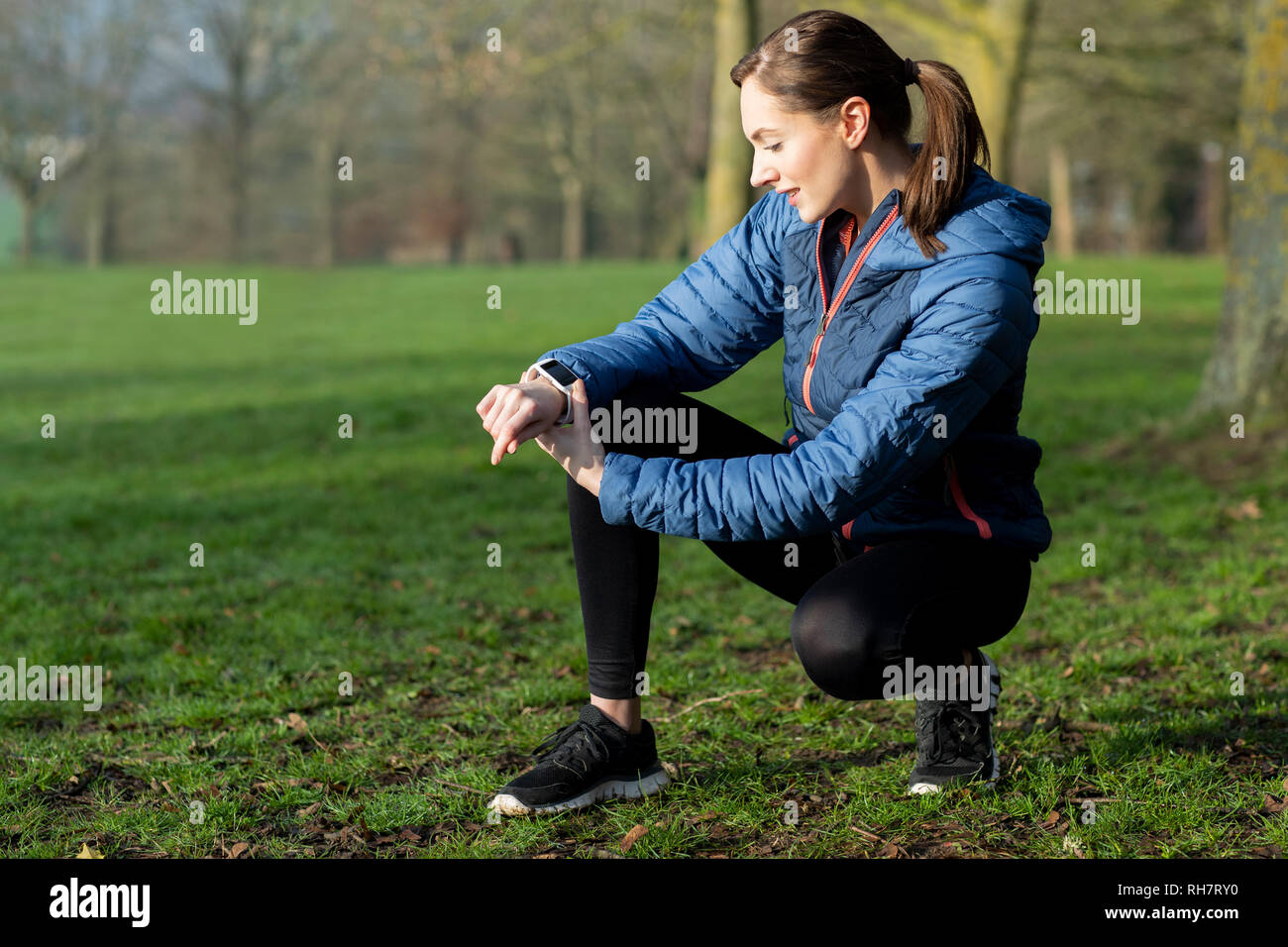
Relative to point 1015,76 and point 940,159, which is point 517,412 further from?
point 1015,76

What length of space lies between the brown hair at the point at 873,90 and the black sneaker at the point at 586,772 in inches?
52.0

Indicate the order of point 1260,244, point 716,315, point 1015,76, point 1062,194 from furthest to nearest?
1. point 1062,194
2. point 1015,76
3. point 1260,244
4. point 716,315

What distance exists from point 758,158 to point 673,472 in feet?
2.40

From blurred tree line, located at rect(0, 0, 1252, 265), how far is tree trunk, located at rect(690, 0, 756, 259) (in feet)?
2.83

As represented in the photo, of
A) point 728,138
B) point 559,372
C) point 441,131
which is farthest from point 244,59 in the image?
point 559,372

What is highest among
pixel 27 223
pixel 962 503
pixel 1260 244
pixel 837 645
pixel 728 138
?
pixel 27 223

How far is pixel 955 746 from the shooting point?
296 cm

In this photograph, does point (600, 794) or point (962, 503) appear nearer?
point (962, 503)

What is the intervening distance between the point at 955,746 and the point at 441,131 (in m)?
43.1

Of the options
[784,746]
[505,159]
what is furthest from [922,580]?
[505,159]

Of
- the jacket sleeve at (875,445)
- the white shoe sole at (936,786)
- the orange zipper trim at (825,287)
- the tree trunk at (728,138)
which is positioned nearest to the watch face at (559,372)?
the jacket sleeve at (875,445)

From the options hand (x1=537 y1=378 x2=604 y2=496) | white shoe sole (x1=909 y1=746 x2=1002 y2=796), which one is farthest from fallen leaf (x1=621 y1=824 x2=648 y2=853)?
hand (x1=537 y1=378 x2=604 y2=496)

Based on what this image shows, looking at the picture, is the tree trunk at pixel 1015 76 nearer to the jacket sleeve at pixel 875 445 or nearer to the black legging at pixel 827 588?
the black legging at pixel 827 588
